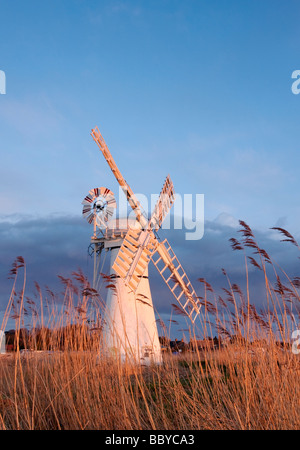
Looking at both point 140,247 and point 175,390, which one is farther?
point 140,247

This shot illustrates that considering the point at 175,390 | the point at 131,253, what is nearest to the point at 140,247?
the point at 131,253

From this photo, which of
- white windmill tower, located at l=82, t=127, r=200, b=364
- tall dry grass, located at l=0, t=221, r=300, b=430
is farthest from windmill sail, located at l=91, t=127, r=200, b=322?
tall dry grass, located at l=0, t=221, r=300, b=430

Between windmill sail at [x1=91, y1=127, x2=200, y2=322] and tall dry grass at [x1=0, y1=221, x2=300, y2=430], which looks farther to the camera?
windmill sail at [x1=91, y1=127, x2=200, y2=322]

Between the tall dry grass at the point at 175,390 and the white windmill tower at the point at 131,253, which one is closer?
the tall dry grass at the point at 175,390

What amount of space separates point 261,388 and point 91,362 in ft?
6.94

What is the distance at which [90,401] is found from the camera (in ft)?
13.7

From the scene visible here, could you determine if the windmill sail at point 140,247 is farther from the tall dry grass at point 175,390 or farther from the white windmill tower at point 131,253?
the tall dry grass at point 175,390

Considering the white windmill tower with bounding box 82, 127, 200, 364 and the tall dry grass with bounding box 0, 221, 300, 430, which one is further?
the white windmill tower with bounding box 82, 127, 200, 364

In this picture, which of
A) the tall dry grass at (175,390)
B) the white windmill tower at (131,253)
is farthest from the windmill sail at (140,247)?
the tall dry grass at (175,390)

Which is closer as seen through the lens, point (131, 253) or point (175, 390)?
point (175, 390)

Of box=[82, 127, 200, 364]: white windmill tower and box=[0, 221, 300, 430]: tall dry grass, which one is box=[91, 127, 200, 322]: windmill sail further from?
box=[0, 221, 300, 430]: tall dry grass

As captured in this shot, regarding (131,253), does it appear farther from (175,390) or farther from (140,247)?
(175,390)

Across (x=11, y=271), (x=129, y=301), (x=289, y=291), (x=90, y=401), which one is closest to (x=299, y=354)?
(x=289, y=291)

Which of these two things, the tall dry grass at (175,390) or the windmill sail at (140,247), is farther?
the windmill sail at (140,247)
